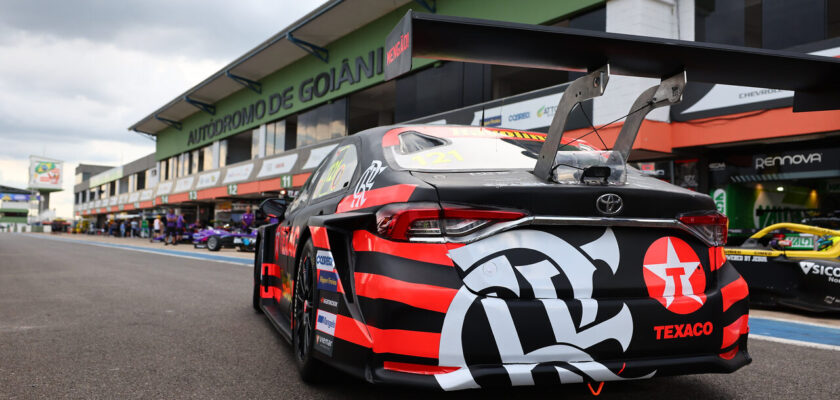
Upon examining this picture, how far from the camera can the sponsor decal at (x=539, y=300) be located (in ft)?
6.27

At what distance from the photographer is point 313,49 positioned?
2162 cm

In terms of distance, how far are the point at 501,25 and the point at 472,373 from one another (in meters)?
1.21

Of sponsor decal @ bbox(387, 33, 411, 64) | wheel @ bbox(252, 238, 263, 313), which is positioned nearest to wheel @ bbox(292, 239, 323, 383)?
sponsor decal @ bbox(387, 33, 411, 64)

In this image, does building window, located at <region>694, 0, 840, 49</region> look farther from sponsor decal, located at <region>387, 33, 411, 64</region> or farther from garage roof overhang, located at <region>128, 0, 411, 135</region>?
sponsor decal, located at <region>387, 33, 411, 64</region>

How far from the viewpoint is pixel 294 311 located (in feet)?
10.1

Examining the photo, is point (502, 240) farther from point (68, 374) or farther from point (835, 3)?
point (835, 3)

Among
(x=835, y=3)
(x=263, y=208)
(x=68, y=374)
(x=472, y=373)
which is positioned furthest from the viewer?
(x=835, y=3)

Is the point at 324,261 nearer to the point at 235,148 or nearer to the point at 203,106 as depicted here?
the point at 235,148

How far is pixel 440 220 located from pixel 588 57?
0.83 m

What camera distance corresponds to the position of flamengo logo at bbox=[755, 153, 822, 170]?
394 inches

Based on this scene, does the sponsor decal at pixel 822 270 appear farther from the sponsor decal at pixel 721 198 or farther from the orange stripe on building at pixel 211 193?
the orange stripe on building at pixel 211 193

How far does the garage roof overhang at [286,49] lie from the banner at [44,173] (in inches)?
4014

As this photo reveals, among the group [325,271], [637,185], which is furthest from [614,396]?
[325,271]

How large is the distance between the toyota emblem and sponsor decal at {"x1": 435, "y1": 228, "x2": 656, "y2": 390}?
0.14 metres
